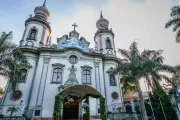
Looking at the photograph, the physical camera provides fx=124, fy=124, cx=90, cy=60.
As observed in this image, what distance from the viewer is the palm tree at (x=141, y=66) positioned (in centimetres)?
1248

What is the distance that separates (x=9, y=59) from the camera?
11383mm

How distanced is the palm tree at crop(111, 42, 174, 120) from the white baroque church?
3948 millimetres

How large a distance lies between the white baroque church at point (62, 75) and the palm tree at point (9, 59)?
328 centimetres

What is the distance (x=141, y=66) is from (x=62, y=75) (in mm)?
9629

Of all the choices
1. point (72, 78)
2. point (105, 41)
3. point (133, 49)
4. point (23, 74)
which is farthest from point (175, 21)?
point (23, 74)

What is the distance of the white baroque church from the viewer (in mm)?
13836

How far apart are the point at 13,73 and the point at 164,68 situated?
14.7m

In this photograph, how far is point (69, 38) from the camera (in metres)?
19.9

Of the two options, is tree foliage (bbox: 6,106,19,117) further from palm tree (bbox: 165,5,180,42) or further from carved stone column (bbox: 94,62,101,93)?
palm tree (bbox: 165,5,180,42)

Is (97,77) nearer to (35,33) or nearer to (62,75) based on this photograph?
(62,75)

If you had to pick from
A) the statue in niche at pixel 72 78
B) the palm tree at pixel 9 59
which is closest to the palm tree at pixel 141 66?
the statue in niche at pixel 72 78

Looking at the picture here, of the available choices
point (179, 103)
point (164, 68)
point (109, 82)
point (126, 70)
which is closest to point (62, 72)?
point (109, 82)

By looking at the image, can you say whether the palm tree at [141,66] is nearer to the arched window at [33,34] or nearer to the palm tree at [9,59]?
the palm tree at [9,59]

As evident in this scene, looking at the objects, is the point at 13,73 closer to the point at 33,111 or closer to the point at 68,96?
the point at 33,111
